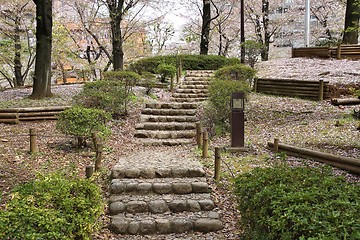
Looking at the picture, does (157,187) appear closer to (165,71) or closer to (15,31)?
(165,71)

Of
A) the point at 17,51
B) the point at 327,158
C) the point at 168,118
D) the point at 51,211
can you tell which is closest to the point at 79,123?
the point at 168,118

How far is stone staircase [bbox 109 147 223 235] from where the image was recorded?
5160 mm

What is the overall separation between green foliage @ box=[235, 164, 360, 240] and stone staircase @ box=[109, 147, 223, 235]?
136cm

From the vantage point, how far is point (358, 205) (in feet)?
9.87

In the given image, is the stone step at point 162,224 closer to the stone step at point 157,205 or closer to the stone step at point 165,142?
the stone step at point 157,205

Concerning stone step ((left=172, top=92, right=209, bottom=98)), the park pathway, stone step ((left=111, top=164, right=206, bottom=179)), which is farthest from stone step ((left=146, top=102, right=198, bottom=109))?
stone step ((left=111, top=164, right=206, bottom=179))

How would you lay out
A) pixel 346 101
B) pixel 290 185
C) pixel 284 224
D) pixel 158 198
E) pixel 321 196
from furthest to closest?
pixel 346 101 → pixel 158 198 → pixel 290 185 → pixel 321 196 → pixel 284 224

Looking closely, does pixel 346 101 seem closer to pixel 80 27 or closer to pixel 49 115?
pixel 49 115

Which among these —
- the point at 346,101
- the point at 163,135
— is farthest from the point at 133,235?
the point at 346,101

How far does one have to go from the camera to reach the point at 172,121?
1073 cm

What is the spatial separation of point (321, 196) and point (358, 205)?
33cm

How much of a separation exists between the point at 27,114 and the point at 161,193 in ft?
19.9

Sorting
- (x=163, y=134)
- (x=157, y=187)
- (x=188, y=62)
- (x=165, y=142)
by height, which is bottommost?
(x=157, y=187)

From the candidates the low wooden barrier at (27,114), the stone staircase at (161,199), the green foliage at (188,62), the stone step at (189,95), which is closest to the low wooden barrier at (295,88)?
the stone step at (189,95)
